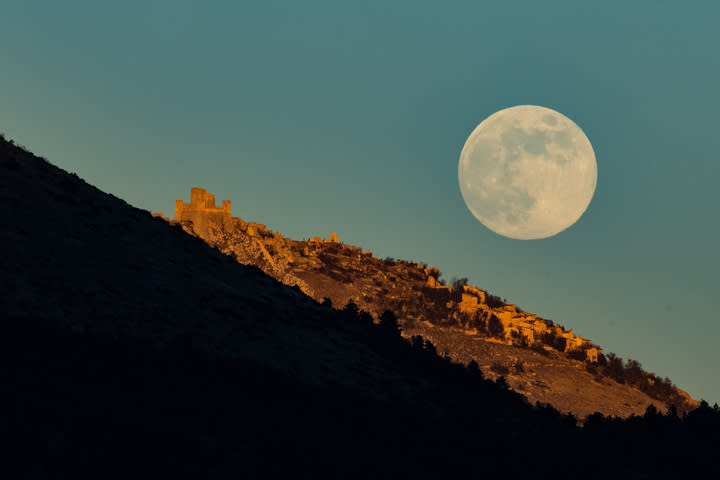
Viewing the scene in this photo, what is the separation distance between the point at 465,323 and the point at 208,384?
104m

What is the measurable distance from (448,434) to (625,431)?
20888 mm

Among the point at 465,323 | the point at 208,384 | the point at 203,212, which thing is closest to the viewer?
the point at 208,384

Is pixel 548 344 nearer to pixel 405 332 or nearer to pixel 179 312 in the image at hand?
pixel 405 332

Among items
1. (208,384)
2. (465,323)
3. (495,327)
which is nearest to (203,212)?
(465,323)

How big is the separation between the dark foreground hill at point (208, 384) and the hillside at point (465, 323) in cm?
5126

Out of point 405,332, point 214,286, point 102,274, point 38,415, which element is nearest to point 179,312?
point 102,274

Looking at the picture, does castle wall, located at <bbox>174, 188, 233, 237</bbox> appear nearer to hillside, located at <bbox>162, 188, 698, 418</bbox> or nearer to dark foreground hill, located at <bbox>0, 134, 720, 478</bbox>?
hillside, located at <bbox>162, 188, 698, 418</bbox>

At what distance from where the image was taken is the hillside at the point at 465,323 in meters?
106

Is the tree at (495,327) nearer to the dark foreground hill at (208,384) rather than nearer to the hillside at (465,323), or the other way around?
the hillside at (465,323)

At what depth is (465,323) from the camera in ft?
422

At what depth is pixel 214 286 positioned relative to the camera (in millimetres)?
45312

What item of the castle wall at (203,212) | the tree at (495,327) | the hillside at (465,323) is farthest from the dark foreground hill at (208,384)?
the tree at (495,327)

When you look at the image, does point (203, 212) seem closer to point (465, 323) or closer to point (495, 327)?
point (465, 323)

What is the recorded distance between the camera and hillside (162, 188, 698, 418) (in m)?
106
